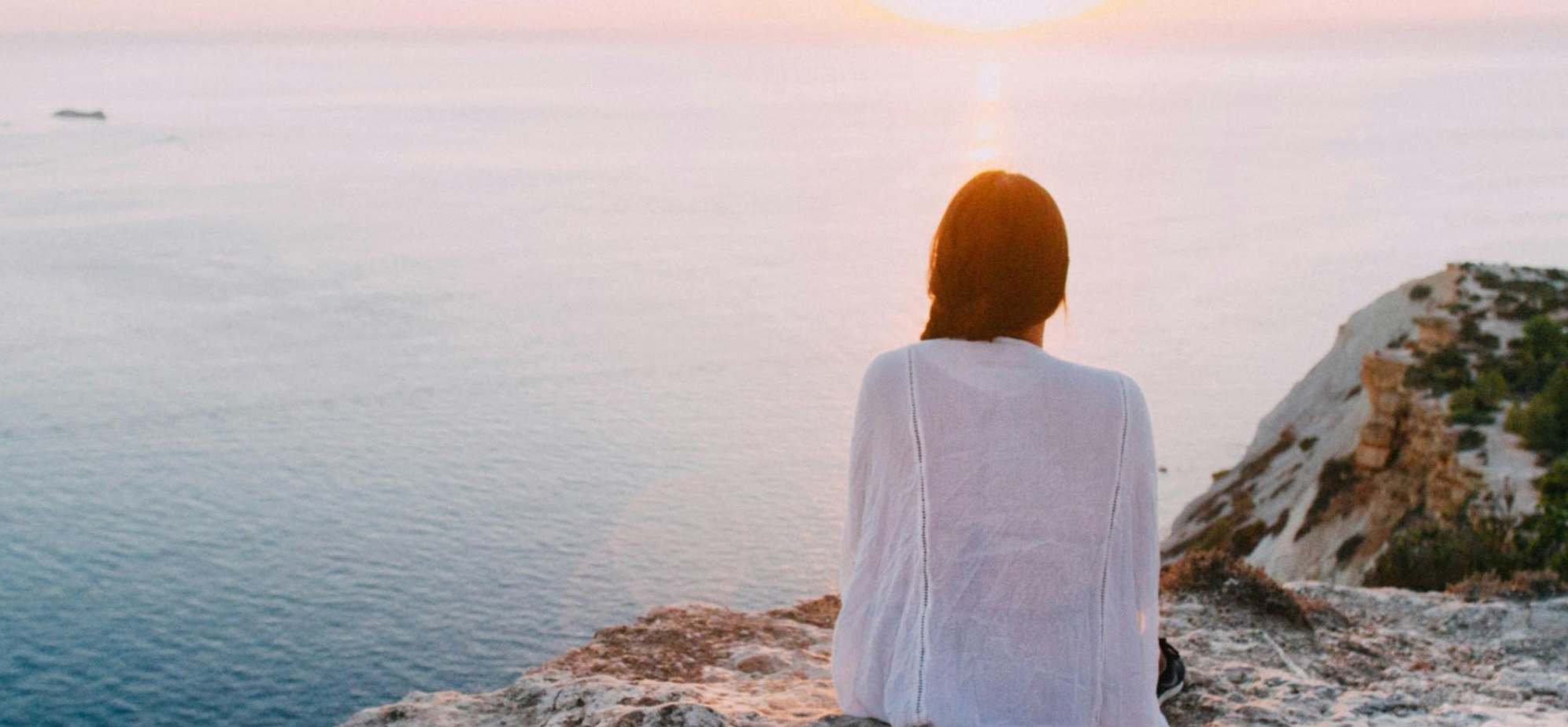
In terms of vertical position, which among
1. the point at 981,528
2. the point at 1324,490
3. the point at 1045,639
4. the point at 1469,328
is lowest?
the point at 1324,490

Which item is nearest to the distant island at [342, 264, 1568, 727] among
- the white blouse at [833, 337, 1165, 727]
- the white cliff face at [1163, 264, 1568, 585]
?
the white blouse at [833, 337, 1165, 727]

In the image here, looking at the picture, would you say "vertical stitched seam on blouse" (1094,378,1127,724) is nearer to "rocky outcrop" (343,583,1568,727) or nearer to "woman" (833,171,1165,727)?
"woman" (833,171,1165,727)

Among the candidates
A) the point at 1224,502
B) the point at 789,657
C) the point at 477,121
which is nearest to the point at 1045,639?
the point at 789,657

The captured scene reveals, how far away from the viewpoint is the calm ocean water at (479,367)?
143 feet

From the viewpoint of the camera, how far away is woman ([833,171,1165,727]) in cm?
407

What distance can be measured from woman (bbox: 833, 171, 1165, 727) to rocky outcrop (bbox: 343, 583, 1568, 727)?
0.57 m

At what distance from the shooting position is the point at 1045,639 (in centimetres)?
413

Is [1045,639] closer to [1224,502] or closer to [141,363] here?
[1224,502]

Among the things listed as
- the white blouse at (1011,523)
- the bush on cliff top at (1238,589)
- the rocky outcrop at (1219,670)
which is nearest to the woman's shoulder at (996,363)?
the white blouse at (1011,523)

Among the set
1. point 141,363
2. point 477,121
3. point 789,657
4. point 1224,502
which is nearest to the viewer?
point 789,657

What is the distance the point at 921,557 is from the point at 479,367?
65189mm

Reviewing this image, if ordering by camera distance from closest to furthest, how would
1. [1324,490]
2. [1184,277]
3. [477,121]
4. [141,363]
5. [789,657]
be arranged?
[789,657], [1324,490], [141,363], [1184,277], [477,121]

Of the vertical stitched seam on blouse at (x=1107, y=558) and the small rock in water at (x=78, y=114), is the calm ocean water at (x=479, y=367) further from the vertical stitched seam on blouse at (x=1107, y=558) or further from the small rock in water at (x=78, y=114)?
the vertical stitched seam on blouse at (x=1107, y=558)

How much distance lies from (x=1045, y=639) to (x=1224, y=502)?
40.7 meters
